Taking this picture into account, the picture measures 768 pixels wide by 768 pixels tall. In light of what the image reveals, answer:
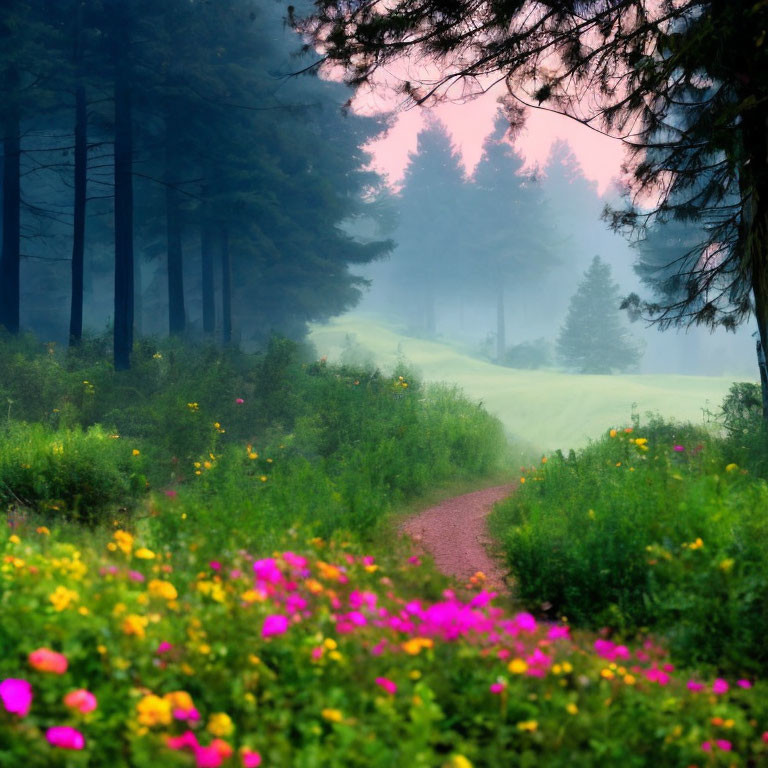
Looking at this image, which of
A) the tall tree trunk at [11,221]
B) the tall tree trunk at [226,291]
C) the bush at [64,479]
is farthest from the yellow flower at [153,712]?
the tall tree trunk at [226,291]

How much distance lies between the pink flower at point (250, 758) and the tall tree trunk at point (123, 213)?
14004 millimetres

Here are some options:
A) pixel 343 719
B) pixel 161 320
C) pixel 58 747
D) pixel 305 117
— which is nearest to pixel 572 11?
pixel 343 719

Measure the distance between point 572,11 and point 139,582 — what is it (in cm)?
669

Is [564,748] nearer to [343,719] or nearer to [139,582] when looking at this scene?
[343,719]

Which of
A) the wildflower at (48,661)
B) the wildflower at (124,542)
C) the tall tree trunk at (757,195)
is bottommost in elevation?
the wildflower at (48,661)

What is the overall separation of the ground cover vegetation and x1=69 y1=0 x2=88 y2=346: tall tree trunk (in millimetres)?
12955

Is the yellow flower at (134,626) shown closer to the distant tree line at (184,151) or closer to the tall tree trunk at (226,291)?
the distant tree line at (184,151)

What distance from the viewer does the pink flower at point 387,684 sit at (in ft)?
9.17

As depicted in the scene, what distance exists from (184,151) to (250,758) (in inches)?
780

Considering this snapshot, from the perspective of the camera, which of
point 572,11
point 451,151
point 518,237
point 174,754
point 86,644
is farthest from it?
point 451,151

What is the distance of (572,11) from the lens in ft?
23.5

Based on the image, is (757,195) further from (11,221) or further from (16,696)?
(11,221)

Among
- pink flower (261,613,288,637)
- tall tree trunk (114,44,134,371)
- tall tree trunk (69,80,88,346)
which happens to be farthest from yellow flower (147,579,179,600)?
tall tree trunk (69,80,88,346)

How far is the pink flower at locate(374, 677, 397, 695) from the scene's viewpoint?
9.17 ft
